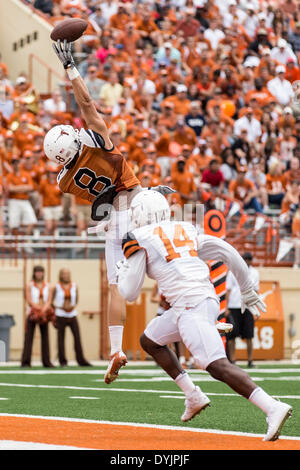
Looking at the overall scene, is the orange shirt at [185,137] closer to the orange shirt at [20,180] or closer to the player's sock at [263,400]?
the orange shirt at [20,180]

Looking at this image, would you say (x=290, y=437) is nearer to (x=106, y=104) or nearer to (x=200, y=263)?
(x=200, y=263)

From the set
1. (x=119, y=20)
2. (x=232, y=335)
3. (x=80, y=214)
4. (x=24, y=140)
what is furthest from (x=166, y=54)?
(x=232, y=335)

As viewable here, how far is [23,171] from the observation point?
1733cm

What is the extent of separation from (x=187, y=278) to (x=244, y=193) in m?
12.3

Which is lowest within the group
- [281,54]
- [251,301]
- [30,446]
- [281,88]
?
[30,446]

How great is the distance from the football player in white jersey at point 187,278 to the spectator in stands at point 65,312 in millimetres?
9044

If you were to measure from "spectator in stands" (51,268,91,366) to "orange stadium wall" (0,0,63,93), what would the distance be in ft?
25.0

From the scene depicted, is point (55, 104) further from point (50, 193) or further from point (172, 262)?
point (172, 262)

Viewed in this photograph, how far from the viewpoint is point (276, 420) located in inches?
240

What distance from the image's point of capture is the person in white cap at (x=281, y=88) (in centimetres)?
2184

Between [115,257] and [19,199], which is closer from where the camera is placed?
[115,257]

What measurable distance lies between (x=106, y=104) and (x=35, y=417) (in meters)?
12.7
